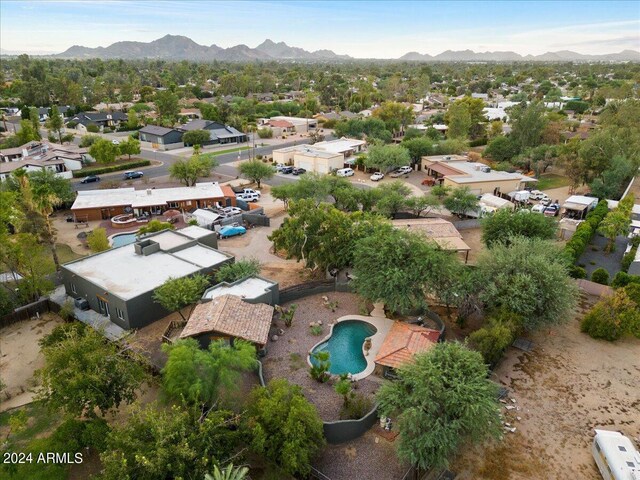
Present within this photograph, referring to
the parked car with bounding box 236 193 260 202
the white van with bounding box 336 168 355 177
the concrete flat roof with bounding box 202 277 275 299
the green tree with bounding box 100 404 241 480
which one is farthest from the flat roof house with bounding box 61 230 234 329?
the white van with bounding box 336 168 355 177

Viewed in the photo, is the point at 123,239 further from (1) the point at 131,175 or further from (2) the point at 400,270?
(2) the point at 400,270

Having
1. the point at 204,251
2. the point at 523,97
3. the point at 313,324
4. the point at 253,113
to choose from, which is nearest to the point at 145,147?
the point at 253,113

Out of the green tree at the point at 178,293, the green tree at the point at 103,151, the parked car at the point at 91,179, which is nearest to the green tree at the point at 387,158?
the green tree at the point at 103,151

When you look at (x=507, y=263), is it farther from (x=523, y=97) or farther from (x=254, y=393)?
(x=523, y=97)

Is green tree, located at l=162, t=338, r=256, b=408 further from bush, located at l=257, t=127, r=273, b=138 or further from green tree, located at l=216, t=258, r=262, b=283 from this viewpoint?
bush, located at l=257, t=127, r=273, b=138

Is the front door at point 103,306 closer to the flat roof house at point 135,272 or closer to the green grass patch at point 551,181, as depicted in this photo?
the flat roof house at point 135,272
